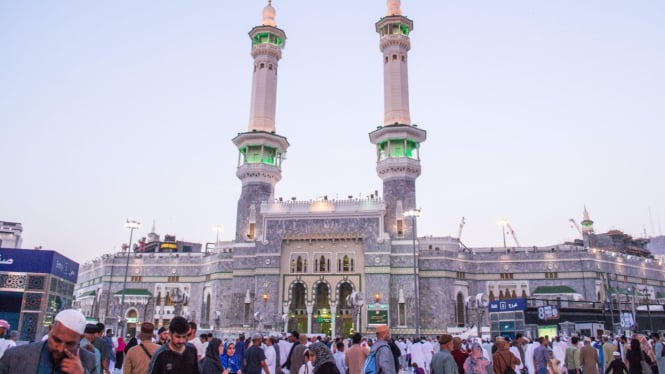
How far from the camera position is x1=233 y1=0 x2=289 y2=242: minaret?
2057 inches

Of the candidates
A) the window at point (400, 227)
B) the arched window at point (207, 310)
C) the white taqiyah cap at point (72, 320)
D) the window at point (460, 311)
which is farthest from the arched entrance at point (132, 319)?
the white taqiyah cap at point (72, 320)

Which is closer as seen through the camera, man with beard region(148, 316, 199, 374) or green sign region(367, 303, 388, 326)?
man with beard region(148, 316, 199, 374)

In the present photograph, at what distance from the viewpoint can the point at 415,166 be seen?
50594 millimetres

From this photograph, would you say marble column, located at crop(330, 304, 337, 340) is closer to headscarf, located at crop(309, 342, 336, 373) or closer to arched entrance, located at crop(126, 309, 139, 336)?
arched entrance, located at crop(126, 309, 139, 336)

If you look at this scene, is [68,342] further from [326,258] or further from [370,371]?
[326,258]


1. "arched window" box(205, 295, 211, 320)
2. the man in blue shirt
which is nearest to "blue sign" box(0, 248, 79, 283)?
the man in blue shirt

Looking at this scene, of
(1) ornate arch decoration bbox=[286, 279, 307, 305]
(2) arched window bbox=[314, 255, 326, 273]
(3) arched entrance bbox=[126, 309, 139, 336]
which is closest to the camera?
(1) ornate arch decoration bbox=[286, 279, 307, 305]

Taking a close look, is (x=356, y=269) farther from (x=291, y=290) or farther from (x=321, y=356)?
(x=321, y=356)

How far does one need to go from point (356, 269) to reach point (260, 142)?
51.9 feet

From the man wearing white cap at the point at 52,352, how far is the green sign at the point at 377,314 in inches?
1688

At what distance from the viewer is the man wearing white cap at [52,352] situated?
3.48 meters

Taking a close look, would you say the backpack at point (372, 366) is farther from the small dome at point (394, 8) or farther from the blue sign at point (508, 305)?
the small dome at point (394, 8)

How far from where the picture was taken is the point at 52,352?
354 cm

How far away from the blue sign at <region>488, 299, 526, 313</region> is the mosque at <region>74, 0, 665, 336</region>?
11.9m
